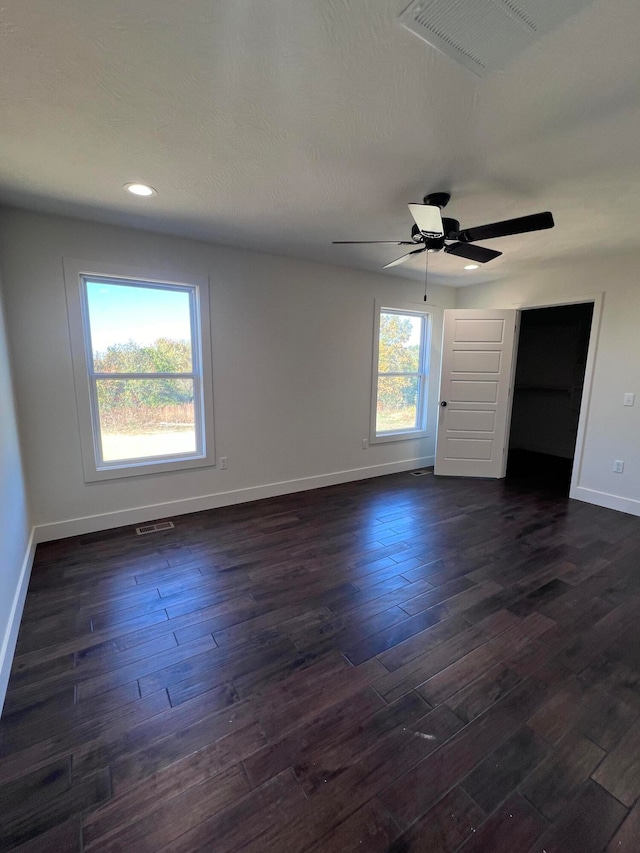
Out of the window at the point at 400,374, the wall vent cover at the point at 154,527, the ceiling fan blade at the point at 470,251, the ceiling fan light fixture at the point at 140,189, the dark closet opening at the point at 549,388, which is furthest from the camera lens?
the dark closet opening at the point at 549,388

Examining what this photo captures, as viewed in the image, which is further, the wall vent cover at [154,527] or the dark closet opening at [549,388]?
the dark closet opening at [549,388]

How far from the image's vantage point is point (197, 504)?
11.8 feet

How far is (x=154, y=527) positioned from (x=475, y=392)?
3.99m

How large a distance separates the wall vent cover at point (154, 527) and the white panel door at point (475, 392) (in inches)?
132

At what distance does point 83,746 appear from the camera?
4.57 ft

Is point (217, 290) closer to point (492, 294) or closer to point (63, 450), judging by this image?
point (63, 450)

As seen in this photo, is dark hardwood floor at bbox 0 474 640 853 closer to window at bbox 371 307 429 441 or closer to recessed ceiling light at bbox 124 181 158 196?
window at bbox 371 307 429 441

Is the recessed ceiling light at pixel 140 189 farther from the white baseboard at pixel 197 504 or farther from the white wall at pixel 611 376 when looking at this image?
the white wall at pixel 611 376

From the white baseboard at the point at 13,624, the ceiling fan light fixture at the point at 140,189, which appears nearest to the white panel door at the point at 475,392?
the ceiling fan light fixture at the point at 140,189

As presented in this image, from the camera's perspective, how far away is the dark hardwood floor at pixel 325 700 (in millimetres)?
1164

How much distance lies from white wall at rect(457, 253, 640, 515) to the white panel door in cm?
75

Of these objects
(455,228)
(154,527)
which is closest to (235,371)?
(154,527)

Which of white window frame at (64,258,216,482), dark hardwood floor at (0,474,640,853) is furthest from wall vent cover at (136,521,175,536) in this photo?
white window frame at (64,258,216,482)

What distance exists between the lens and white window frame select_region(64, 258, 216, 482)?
2.89 meters
